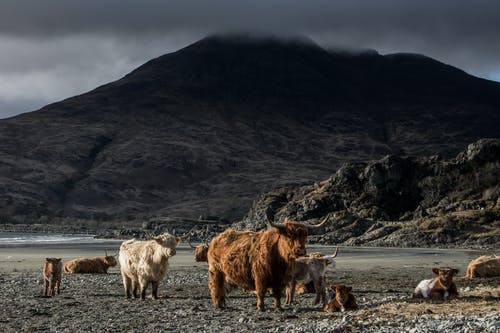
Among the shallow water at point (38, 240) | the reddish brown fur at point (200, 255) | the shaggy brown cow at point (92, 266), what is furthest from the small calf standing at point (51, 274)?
the shallow water at point (38, 240)

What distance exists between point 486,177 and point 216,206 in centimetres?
11308

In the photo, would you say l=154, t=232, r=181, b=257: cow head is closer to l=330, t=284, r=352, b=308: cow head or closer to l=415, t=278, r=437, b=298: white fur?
l=330, t=284, r=352, b=308: cow head

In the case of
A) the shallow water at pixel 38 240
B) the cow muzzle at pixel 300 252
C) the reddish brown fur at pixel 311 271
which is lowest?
the shallow water at pixel 38 240

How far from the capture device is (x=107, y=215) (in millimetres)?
177125

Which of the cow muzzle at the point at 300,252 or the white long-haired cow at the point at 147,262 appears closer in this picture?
the cow muzzle at the point at 300,252

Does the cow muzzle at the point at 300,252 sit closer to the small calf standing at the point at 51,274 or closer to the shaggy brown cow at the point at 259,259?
the shaggy brown cow at the point at 259,259

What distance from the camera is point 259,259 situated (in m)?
17.6

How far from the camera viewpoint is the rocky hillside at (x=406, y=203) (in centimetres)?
6488

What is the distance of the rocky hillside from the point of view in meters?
64.9

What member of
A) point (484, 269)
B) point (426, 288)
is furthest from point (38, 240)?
point (426, 288)

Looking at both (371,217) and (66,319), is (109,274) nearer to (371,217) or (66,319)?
(66,319)

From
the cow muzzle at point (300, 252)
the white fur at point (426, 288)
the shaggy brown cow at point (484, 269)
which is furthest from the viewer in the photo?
the shaggy brown cow at point (484, 269)

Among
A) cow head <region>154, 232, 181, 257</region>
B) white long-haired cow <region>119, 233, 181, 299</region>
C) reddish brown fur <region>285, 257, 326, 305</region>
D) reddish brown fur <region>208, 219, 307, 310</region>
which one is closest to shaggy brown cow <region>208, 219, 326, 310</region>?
reddish brown fur <region>208, 219, 307, 310</region>

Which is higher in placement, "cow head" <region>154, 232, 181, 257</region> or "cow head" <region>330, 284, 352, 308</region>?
"cow head" <region>154, 232, 181, 257</region>
